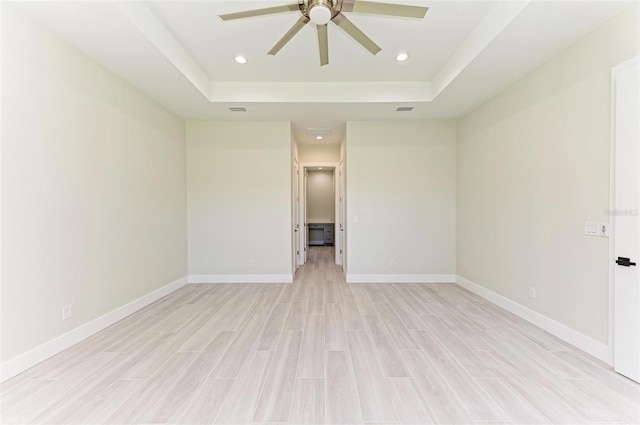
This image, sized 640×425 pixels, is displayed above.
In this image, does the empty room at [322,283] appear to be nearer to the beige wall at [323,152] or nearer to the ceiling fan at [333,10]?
the ceiling fan at [333,10]

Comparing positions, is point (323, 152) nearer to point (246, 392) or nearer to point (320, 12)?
point (320, 12)

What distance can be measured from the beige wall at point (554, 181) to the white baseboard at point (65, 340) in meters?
4.56

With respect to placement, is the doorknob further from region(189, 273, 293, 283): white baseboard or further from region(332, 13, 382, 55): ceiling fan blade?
region(189, 273, 293, 283): white baseboard

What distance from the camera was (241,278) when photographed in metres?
4.57

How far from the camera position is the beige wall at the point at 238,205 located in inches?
180

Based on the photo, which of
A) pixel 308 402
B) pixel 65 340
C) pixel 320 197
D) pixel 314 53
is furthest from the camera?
Answer: pixel 320 197

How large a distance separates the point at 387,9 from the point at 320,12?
18.7 inches

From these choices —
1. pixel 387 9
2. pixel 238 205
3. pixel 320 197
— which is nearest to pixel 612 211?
pixel 387 9

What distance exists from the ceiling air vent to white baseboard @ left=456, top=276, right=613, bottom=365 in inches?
144

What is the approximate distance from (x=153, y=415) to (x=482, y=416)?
76.7 inches

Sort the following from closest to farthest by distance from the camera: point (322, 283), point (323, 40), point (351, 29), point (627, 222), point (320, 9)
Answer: point (320, 9)
point (627, 222)
point (351, 29)
point (323, 40)
point (322, 283)

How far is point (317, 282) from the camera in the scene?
457 cm

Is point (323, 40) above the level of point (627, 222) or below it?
above

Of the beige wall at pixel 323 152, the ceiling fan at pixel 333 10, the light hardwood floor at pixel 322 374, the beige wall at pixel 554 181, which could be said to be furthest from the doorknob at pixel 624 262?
the beige wall at pixel 323 152
